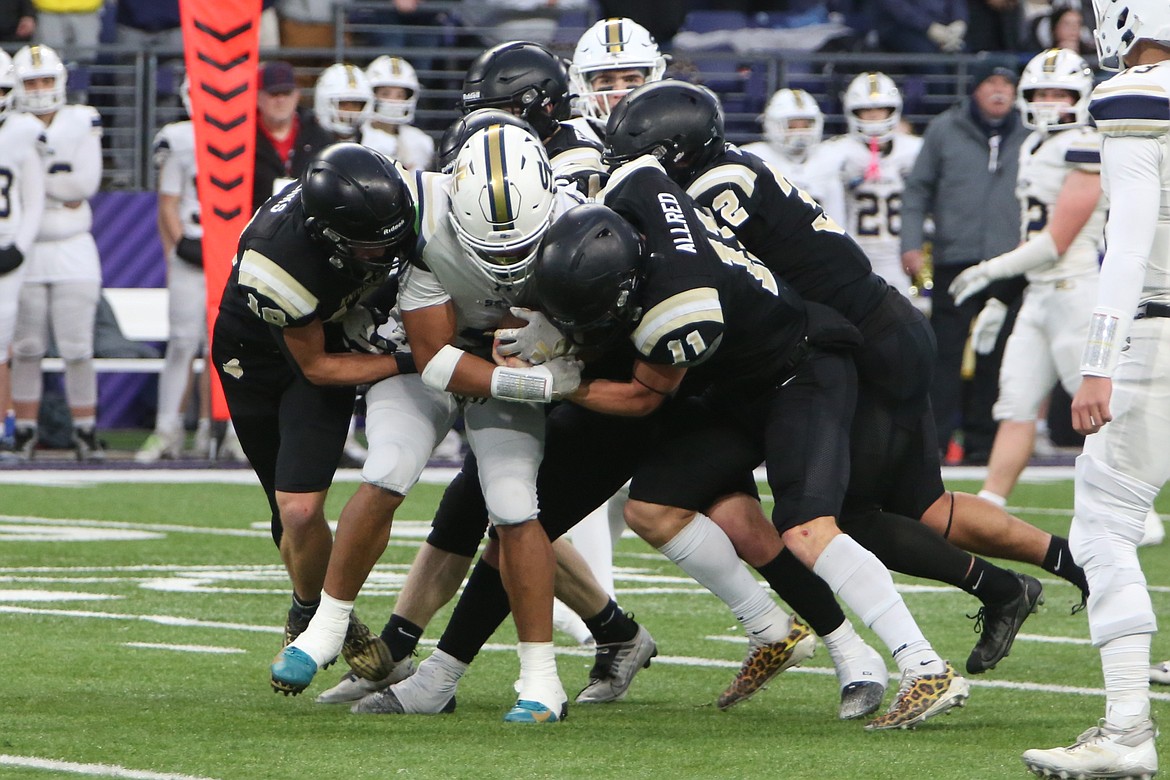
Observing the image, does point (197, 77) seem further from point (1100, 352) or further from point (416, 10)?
point (1100, 352)

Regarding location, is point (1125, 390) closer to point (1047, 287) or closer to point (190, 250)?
point (1047, 287)

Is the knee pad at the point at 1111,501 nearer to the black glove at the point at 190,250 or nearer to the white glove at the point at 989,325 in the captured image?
the white glove at the point at 989,325

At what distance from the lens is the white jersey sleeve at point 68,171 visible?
1075 cm

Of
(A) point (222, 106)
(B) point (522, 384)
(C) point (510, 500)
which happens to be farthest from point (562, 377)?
(A) point (222, 106)

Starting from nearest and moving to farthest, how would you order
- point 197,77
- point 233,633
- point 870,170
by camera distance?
1. point 233,633
2. point 197,77
3. point 870,170

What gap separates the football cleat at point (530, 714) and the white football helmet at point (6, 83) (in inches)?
264

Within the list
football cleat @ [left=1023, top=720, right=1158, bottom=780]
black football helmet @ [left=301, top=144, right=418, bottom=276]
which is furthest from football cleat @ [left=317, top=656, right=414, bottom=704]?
football cleat @ [left=1023, top=720, right=1158, bottom=780]

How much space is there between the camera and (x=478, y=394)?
14.7 ft

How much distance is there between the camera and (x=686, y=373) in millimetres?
4688

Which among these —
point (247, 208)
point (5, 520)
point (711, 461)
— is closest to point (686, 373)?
point (711, 461)

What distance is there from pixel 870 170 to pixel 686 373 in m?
7.12

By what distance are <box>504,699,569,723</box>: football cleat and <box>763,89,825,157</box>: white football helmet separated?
7655 mm

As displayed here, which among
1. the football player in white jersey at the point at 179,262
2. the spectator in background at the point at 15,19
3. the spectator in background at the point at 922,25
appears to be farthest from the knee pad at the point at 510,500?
the spectator in background at the point at 922,25

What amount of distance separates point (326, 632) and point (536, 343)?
0.83 m
